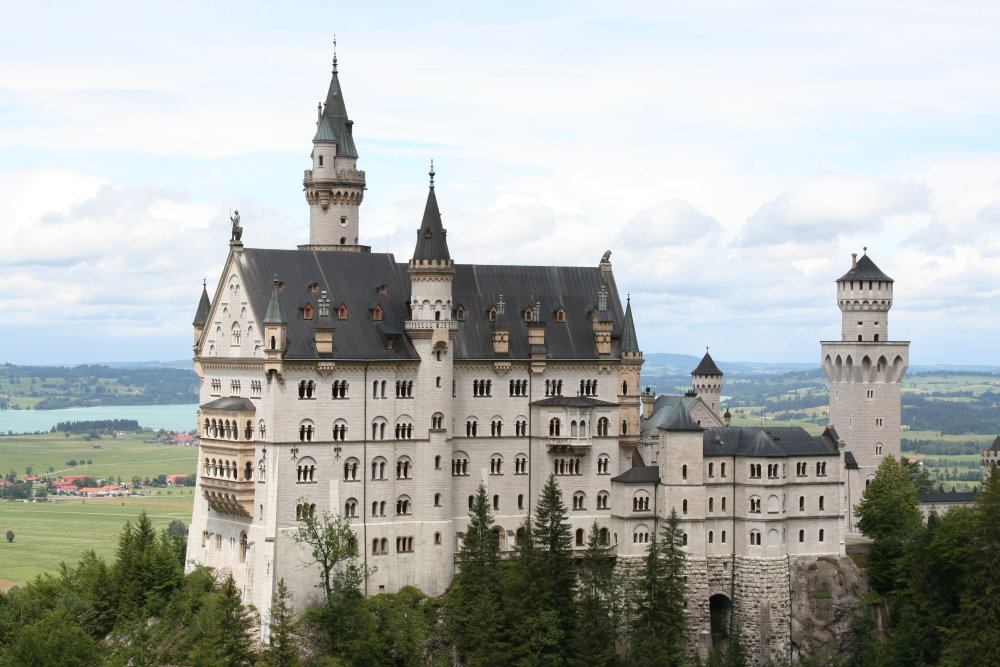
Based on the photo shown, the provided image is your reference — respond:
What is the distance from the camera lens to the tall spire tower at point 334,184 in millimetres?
120250

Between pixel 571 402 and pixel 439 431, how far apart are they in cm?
1050

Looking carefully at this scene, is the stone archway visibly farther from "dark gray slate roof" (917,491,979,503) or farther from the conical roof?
the conical roof

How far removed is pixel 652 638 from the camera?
10450 cm

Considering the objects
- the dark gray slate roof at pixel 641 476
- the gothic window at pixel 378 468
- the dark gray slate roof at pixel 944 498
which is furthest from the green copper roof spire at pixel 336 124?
the dark gray slate roof at pixel 944 498

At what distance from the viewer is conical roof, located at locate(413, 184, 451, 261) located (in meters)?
109

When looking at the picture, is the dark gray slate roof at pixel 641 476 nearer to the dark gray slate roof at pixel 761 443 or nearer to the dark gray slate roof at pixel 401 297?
the dark gray slate roof at pixel 761 443

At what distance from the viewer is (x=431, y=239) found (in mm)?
109312

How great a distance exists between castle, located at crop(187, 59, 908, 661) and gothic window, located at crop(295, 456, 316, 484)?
0.51ft

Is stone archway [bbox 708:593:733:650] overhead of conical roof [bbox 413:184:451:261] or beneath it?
beneath

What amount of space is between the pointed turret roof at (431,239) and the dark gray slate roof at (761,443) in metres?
23.7

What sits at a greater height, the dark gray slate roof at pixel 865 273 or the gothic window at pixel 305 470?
the dark gray slate roof at pixel 865 273

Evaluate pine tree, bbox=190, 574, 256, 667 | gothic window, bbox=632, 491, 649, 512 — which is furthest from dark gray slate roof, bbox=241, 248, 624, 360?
pine tree, bbox=190, 574, 256, 667

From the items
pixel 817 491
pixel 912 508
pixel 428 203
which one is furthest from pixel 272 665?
pixel 912 508

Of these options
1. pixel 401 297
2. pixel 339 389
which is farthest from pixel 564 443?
pixel 339 389
